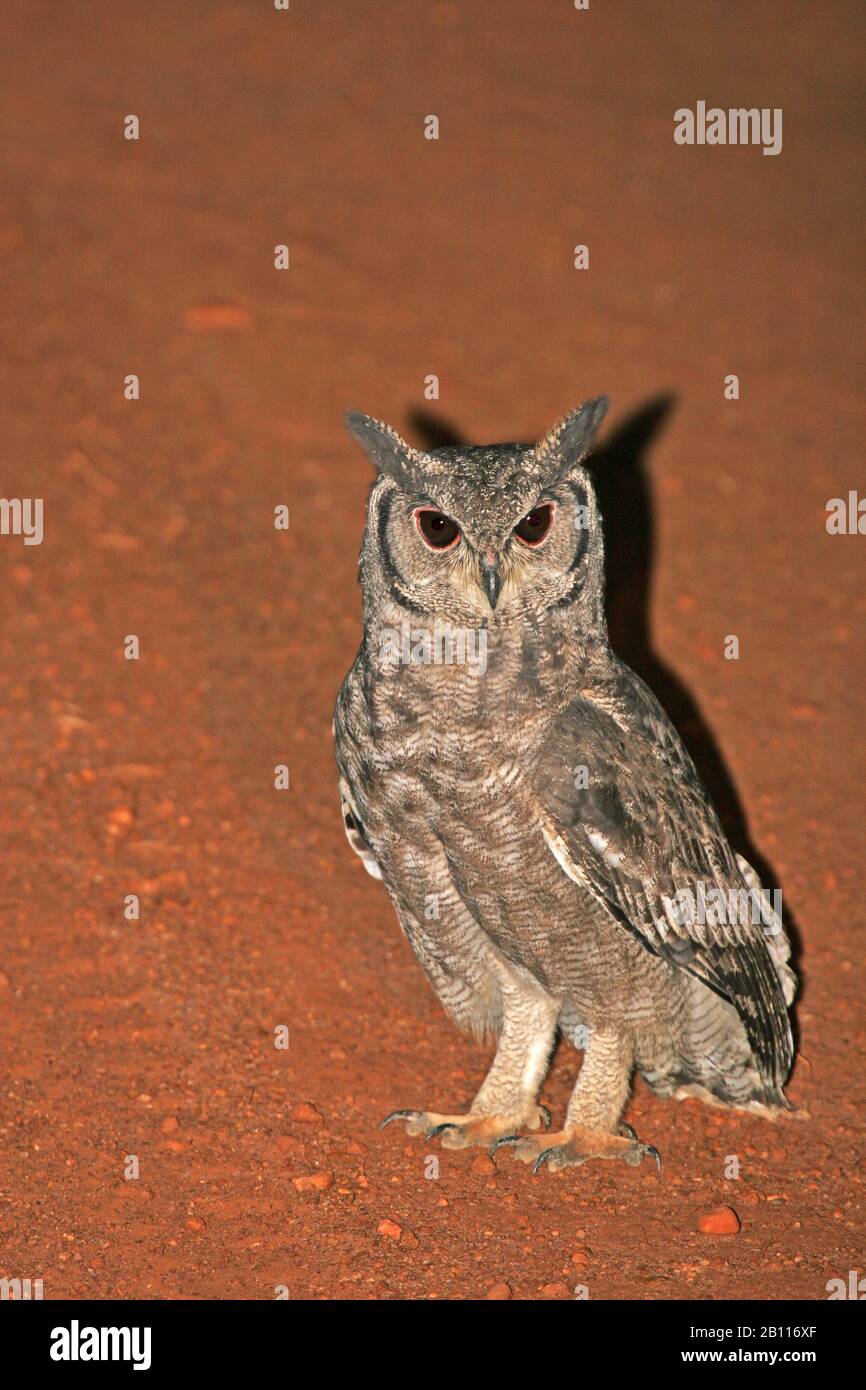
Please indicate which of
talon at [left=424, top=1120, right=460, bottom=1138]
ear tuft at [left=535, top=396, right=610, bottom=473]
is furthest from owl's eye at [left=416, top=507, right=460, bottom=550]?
talon at [left=424, top=1120, right=460, bottom=1138]

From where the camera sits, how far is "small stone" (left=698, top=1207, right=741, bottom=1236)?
5.05m

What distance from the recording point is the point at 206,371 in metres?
10.1

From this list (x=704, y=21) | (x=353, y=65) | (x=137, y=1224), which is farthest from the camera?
(x=704, y=21)

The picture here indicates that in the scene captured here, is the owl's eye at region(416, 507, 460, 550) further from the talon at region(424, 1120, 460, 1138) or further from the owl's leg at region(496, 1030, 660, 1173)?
the talon at region(424, 1120, 460, 1138)

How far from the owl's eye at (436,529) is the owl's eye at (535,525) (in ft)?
0.64

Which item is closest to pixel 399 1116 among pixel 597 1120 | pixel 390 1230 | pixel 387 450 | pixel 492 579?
pixel 390 1230

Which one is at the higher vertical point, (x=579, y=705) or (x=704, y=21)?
(x=704, y=21)

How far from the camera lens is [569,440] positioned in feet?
15.6

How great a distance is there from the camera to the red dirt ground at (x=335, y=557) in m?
5.17

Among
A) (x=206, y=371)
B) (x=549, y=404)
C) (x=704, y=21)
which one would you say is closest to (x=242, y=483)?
(x=206, y=371)

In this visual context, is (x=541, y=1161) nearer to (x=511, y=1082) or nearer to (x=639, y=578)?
(x=511, y=1082)

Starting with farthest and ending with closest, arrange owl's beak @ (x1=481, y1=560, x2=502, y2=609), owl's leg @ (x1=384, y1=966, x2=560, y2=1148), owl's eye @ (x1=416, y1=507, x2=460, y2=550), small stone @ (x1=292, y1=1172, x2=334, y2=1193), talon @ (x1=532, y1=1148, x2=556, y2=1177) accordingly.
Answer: owl's leg @ (x1=384, y1=966, x2=560, y2=1148) < talon @ (x1=532, y1=1148, x2=556, y2=1177) < small stone @ (x1=292, y1=1172, x2=334, y2=1193) < owl's eye @ (x1=416, y1=507, x2=460, y2=550) < owl's beak @ (x1=481, y1=560, x2=502, y2=609)

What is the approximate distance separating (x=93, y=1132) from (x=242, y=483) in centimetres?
473

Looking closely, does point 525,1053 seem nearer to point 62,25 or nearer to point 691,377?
point 691,377
